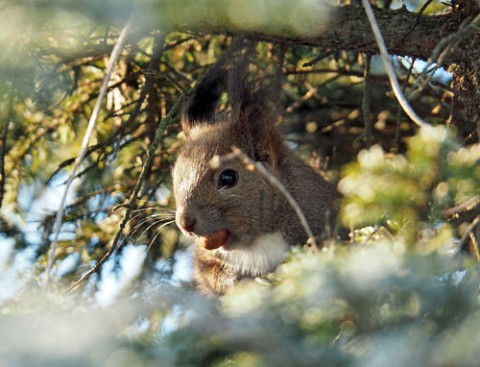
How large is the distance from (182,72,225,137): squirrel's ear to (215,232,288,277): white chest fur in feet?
2.02

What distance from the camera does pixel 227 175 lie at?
2.93 metres

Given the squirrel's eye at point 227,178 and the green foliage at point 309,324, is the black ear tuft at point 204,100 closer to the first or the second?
the squirrel's eye at point 227,178

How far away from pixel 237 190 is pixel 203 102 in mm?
451

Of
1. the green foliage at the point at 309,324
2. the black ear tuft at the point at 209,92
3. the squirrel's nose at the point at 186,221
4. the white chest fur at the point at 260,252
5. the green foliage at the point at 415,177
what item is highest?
the black ear tuft at the point at 209,92

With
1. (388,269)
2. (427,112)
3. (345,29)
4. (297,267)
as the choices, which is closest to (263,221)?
(345,29)

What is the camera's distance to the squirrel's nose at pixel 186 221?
271 centimetres

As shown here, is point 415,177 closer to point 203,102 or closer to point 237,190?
point 237,190

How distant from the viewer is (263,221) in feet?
9.67

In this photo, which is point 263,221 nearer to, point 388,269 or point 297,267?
point 297,267

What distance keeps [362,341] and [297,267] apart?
0.21 m

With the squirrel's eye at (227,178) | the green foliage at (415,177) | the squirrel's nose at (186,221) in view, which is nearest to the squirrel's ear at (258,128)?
the squirrel's eye at (227,178)

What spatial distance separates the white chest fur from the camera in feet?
9.53

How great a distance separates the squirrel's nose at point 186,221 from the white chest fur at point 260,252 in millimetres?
239

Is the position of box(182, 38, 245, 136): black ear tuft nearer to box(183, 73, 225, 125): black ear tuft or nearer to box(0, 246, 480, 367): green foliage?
box(183, 73, 225, 125): black ear tuft
